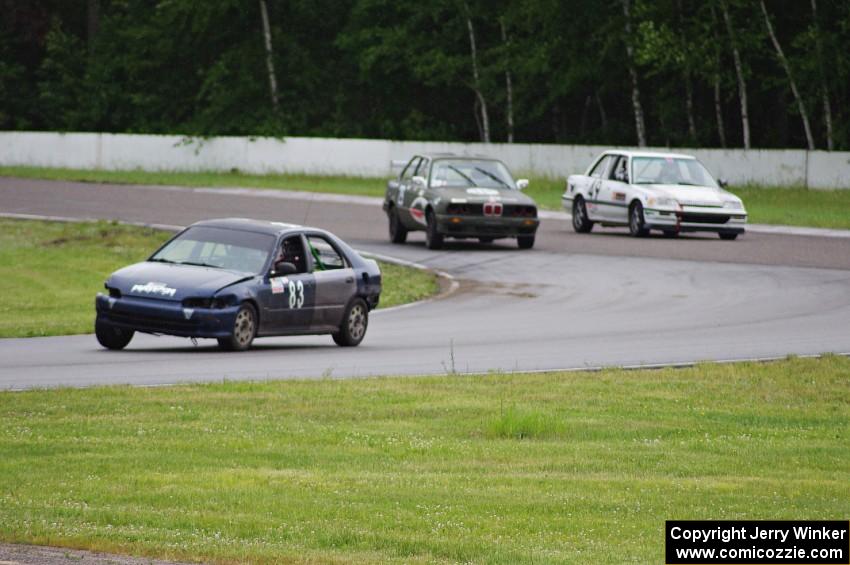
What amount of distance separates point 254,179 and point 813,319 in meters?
37.8

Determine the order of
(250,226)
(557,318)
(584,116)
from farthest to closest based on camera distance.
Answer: (584,116) < (557,318) < (250,226)

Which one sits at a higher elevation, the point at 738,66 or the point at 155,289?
the point at 738,66

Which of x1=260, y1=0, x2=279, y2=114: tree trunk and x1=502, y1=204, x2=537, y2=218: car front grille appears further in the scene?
x1=260, y1=0, x2=279, y2=114: tree trunk

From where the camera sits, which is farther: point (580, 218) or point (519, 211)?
point (580, 218)

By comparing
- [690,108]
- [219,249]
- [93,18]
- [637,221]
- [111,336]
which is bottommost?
[637,221]

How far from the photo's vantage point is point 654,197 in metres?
32.4

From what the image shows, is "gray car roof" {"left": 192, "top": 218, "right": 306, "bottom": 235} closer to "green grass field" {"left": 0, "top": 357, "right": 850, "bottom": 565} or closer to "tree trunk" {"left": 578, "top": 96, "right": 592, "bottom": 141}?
"green grass field" {"left": 0, "top": 357, "right": 850, "bottom": 565}

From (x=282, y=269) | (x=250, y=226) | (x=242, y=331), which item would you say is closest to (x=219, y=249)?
(x=250, y=226)

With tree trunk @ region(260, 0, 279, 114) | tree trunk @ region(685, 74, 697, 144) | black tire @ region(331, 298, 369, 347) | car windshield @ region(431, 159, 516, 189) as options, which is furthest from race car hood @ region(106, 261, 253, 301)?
tree trunk @ region(260, 0, 279, 114)

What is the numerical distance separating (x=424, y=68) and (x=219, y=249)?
48.4m

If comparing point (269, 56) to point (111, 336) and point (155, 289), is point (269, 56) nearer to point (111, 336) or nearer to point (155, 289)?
point (111, 336)

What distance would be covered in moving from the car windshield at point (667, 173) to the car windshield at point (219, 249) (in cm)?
1591

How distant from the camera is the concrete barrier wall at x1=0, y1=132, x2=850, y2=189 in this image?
49.3 m

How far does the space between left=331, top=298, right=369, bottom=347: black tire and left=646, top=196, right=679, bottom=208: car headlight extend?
14279 millimetres
